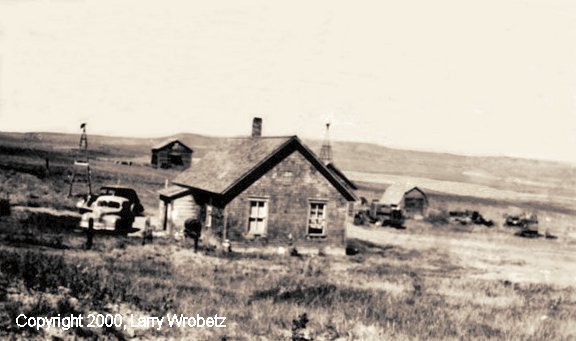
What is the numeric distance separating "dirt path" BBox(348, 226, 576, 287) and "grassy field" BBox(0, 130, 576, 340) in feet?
0.53

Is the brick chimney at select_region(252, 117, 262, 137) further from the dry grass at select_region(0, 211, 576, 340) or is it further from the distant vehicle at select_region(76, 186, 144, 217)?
the dry grass at select_region(0, 211, 576, 340)

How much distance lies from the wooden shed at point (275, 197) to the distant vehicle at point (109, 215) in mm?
2594

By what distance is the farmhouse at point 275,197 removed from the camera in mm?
22984

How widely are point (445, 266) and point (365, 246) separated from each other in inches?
219

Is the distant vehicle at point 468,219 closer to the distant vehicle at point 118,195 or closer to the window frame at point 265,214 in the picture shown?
the distant vehicle at point 118,195

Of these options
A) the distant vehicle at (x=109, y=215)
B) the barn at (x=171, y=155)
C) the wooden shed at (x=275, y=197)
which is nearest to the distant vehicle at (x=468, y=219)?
the wooden shed at (x=275, y=197)

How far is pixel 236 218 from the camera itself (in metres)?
23.0

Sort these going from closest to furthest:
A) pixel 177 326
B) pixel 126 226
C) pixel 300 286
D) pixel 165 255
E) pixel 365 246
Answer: pixel 177 326 → pixel 300 286 → pixel 165 255 → pixel 126 226 → pixel 365 246

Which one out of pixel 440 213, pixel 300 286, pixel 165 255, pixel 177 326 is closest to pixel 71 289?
pixel 177 326

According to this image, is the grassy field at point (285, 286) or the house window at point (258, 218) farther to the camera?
the house window at point (258, 218)

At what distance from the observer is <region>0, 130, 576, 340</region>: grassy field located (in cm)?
1044

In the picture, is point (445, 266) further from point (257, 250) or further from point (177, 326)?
point (177, 326)

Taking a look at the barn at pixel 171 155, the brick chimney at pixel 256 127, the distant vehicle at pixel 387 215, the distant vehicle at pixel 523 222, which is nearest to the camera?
the brick chimney at pixel 256 127

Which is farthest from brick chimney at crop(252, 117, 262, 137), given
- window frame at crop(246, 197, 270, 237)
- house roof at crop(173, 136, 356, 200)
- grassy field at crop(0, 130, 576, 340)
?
grassy field at crop(0, 130, 576, 340)
